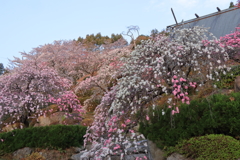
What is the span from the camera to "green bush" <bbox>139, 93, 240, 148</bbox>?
5.38 m

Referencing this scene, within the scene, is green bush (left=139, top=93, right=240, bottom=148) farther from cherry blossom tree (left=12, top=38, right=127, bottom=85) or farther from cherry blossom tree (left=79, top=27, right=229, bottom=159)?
cherry blossom tree (left=12, top=38, right=127, bottom=85)

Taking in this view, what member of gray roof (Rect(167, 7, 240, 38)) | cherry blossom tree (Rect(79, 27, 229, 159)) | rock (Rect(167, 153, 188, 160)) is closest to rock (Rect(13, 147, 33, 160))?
cherry blossom tree (Rect(79, 27, 229, 159))

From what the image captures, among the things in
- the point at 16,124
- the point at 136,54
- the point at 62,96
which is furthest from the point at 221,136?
the point at 16,124

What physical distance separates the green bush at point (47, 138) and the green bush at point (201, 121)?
14.6 ft

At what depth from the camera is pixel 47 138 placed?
9.62 meters

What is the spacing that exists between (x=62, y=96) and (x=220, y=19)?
12440mm

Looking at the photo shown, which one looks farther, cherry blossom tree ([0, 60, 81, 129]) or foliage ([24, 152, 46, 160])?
cherry blossom tree ([0, 60, 81, 129])

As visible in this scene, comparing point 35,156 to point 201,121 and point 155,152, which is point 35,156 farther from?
point 201,121

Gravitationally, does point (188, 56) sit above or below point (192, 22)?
below

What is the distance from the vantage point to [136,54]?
6.93 m

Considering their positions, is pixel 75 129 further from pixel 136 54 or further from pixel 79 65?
pixel 79 65

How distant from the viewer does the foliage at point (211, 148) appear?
469 cm

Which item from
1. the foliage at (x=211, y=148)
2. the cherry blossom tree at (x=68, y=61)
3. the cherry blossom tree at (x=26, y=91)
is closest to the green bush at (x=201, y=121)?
the foliage at (x=211, y=148)

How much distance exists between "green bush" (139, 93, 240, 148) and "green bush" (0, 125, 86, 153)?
4448 mm
